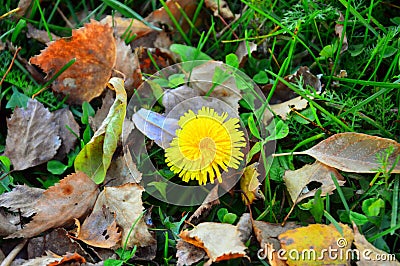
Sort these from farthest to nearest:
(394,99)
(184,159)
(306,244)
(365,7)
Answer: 1. (365,7)
2. (394,99)
3. (184,159)
4. (306,244)

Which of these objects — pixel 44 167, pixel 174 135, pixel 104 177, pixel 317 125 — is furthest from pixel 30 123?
pixel 317 125

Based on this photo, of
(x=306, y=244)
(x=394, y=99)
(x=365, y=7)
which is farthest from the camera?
(x=365, y=7)

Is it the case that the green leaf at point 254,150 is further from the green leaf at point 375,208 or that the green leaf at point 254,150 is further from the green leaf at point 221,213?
the green leaf at point 375,208

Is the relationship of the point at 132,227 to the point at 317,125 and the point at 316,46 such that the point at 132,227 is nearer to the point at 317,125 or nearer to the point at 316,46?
the point at 317,125

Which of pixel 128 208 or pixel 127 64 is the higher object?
pixel 127 64

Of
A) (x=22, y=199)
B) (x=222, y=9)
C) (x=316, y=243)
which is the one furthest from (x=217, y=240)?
(x=222, y=9)

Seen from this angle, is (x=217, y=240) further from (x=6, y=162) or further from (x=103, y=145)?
(x=6, y=162)

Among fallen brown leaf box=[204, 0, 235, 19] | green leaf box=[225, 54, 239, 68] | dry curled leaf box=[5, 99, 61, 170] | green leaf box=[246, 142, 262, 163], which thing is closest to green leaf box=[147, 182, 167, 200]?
green leaf box=[246, 142, 262, 163]
